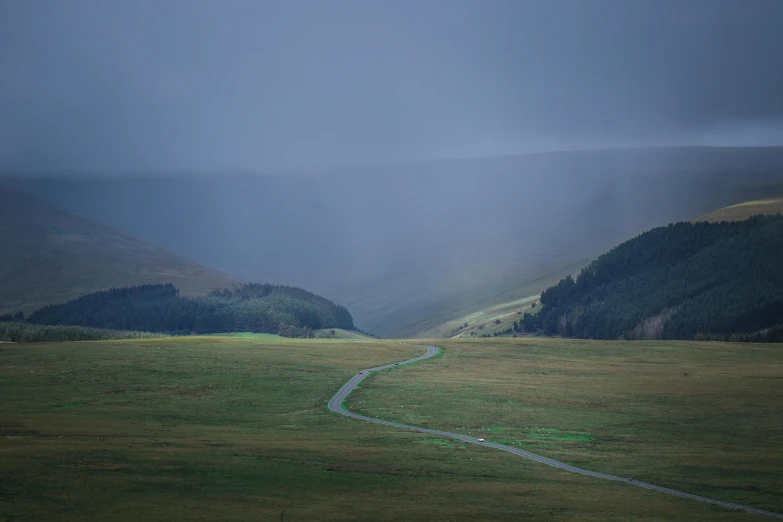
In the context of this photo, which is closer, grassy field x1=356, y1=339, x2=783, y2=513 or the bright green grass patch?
grassy field x1=356, y1=339, x2=783, y2=513

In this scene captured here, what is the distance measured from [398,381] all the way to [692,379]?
152 ft

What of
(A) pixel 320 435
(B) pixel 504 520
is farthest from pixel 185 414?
(B) pixel 504 520

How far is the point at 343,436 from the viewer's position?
80.9 meters

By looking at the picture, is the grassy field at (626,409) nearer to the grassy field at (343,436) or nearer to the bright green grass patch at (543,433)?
the bright green grass patch at (543,433)

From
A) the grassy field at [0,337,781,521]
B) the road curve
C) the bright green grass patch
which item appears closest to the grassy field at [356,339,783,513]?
the bright green grass patch

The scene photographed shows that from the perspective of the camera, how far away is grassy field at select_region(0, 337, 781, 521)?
168 feet

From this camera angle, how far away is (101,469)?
184 ft

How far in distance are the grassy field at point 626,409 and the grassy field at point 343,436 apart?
1.29 ft

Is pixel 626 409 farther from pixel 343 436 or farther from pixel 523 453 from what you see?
pixel 343 436

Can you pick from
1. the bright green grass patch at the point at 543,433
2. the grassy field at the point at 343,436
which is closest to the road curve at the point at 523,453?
the grassy field at the point at 343,436

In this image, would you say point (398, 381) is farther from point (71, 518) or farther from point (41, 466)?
point (71, 518)

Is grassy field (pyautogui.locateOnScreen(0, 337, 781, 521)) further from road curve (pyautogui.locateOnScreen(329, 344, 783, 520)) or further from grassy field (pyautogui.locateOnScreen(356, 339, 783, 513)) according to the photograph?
road curve (pyautogui.locateOnScreen(329, 344, 783, 520))

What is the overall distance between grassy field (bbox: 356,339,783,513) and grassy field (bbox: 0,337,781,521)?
1.29ft

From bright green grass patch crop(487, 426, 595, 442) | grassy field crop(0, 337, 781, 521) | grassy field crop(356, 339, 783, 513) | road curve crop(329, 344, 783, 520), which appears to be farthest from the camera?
bright green grass patch crop(487, 426, 595, 442)
